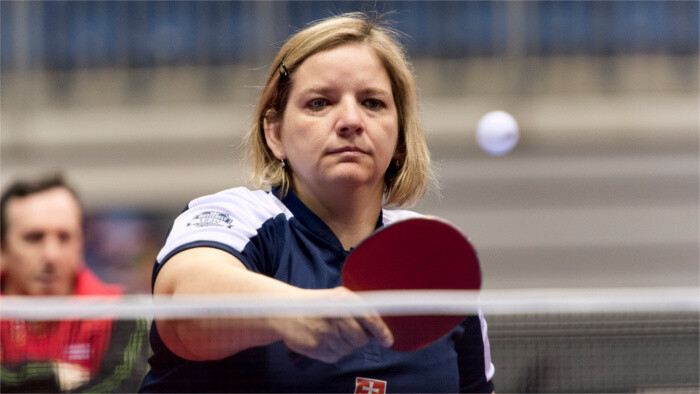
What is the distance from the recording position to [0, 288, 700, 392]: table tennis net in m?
1.12

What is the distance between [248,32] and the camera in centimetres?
1354

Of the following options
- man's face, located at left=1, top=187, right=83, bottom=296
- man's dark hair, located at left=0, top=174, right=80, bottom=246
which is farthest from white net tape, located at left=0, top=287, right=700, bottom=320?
man's dark hair, located at left=0, top=174, right=80, bottom=246

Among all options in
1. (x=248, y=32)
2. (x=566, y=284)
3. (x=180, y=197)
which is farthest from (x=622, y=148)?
(x=180, y=197)

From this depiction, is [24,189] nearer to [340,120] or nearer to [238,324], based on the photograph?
[340,120]

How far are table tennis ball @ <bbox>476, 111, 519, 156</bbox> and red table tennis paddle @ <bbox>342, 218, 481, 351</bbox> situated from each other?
1213 centimetres

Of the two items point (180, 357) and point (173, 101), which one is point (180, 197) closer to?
point (173, 101)

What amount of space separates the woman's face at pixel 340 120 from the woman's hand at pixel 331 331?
368 millimetres

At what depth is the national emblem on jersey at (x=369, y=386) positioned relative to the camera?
1254 mm

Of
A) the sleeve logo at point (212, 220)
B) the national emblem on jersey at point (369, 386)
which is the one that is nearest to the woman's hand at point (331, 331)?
the national emblem on jersey at point (369, 386)

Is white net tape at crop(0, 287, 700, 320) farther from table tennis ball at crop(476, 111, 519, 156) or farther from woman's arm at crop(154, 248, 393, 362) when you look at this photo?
table tennis ball at crop(476, 111, 519, 156)

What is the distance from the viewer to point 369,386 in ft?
4.16

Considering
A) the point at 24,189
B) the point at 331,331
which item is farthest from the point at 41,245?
the point at 331,331

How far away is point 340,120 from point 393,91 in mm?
196

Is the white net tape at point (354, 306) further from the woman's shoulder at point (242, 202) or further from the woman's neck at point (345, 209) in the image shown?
the woman's neck at point (345, 209)
